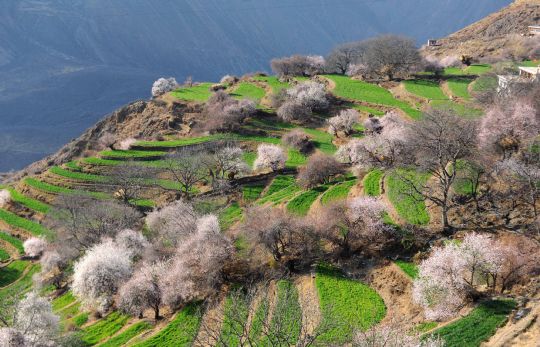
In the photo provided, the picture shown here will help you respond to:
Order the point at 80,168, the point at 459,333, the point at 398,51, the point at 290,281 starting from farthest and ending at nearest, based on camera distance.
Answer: the point at 398,51
the point at 80,168
the point at 290,281
the point at 459,333

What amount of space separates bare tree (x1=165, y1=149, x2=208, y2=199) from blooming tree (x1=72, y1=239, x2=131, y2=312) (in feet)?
67.0

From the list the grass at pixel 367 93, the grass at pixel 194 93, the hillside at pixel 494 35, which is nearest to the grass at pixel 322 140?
the grass at pixel 367 93

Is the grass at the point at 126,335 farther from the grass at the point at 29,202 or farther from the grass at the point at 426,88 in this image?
the grass at the point at 426,88

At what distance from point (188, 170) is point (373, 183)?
96.0 ft

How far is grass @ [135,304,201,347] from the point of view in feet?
110

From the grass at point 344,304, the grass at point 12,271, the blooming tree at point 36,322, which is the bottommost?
the grass at point 344,304

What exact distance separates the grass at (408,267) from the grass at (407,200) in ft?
15.3

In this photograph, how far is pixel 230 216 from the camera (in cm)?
5338

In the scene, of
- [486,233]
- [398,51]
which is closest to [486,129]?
[486,233]

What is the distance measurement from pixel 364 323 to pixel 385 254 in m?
8.22

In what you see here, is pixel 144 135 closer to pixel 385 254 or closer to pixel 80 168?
pixel 80 168

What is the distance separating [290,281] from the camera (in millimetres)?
36375

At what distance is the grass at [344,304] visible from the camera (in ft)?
92.9

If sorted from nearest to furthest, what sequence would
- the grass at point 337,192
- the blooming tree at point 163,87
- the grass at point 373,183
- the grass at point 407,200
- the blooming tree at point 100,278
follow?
the grass at point 407,200 < the blooming tree at point 100,278 < the grass at point 373,183 < the grass at point 337,192 < the blooming tree at point 163,87
